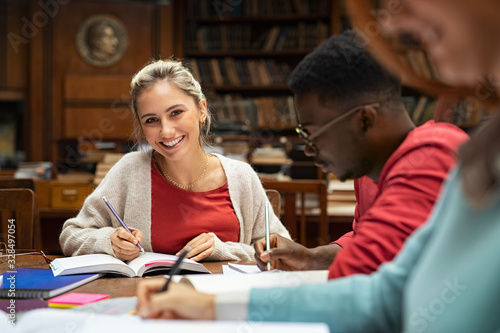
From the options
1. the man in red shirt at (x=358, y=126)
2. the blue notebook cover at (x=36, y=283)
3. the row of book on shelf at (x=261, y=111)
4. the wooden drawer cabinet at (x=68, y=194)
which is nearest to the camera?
the man in red shirt at (x=358, y=126)

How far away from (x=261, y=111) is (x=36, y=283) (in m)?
3.81

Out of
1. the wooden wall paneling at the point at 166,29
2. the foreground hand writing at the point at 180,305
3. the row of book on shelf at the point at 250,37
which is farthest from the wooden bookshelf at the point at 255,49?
the foreground hand writing at the point at 180,305

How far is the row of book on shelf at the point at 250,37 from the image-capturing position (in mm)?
4863

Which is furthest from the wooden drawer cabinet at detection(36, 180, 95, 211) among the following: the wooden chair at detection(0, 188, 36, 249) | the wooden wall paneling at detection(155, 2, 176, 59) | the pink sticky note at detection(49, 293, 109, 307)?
the wooden wall paneling at detection(155, 2, 176, 59)

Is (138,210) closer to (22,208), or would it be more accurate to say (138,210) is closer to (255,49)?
(22,208)

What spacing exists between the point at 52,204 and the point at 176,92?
1592mm

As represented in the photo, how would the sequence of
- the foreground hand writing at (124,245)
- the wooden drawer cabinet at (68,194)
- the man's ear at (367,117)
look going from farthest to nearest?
the wooden drawer cabinet at (68,194)
the foreground hand writing at (124,245)
the man's ear at (367,117)

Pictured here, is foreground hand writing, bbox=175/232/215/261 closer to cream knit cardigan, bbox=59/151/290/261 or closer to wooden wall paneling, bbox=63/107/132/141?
cream knit cardigan, bbox=59/151/290/261

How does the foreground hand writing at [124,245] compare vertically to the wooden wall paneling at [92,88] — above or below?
below

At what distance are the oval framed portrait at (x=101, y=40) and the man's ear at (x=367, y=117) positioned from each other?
4.60m

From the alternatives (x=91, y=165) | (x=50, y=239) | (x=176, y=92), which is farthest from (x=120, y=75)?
(x=176, y=92)

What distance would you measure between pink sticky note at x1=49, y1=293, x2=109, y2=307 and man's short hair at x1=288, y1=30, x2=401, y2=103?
59 centimetres

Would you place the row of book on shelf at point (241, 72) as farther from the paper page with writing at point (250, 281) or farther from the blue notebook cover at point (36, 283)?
the paper page with writing at point (250, 281)

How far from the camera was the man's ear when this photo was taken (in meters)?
0.96
